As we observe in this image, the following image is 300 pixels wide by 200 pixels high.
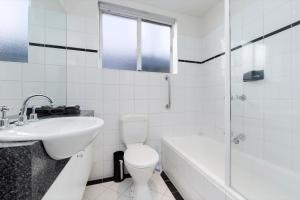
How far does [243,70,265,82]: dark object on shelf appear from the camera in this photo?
143 cm

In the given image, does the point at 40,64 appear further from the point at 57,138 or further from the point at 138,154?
the point at 138,154

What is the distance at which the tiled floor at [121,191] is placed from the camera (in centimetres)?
155

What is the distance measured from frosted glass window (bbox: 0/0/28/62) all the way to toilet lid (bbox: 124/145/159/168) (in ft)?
3.89

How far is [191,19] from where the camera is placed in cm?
234

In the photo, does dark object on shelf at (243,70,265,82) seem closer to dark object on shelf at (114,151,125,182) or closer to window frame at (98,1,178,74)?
window frame at (98,1,178,74)

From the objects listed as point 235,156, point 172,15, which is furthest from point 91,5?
point 235,156

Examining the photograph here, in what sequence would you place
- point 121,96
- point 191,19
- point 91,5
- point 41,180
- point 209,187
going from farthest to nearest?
point 191,19
point 121,96
point 91,5
point 209,187
point 41,180

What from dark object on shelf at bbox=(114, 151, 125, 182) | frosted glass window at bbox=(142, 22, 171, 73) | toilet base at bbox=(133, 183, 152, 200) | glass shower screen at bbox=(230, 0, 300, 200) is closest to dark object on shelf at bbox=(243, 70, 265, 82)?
glass shower screen at bbox=(230, 0, 300, 200)

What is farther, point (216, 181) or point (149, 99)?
point (149, 99)

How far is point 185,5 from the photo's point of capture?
209cm

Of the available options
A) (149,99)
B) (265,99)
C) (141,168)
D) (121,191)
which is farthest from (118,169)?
(265,99)

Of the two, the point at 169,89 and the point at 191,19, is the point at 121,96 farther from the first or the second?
the point at 191,19

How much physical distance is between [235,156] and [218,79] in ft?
3.63

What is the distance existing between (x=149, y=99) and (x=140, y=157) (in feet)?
2.66
